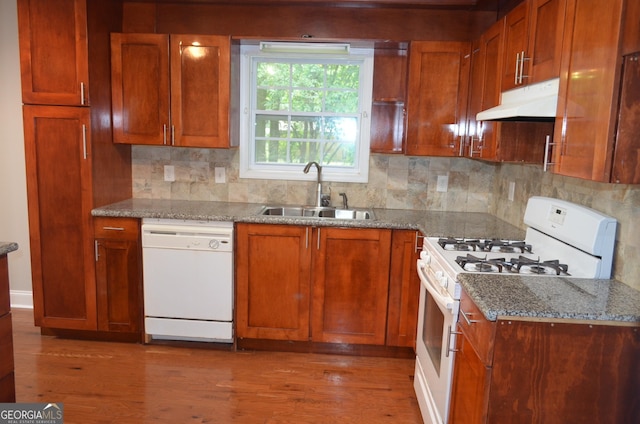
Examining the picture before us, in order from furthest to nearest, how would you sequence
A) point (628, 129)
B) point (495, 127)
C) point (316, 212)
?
1. point (316, 212)
2. point (495, 127)
3. point (628, 129)

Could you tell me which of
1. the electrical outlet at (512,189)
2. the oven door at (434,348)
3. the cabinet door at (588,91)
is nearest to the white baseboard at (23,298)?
the oven door at (434,348)

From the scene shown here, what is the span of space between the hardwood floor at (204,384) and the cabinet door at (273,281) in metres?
0.19

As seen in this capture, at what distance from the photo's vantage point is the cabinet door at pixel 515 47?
2.21 m

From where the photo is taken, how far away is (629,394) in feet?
4.99

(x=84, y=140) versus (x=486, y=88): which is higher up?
(x=486, y=88)

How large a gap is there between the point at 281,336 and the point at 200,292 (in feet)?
1.99

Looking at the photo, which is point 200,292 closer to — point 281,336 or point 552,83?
point 281,336

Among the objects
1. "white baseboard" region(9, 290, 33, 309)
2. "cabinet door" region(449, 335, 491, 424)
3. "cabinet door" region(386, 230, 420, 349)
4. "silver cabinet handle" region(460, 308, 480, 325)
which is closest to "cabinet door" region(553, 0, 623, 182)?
"silver cabinet handle" region(460, 308, 480, 325)

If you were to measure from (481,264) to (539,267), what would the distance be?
0.26 m

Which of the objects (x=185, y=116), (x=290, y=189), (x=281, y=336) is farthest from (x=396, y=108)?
(x=281, y=336)

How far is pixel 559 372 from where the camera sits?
59.9 inches

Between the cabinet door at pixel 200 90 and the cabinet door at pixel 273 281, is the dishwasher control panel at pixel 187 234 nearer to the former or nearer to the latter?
the cabinet door at pixel 273 281

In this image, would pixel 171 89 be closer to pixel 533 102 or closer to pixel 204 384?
pixel 204 384

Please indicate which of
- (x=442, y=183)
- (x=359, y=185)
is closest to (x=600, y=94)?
(x=442, y=183)
